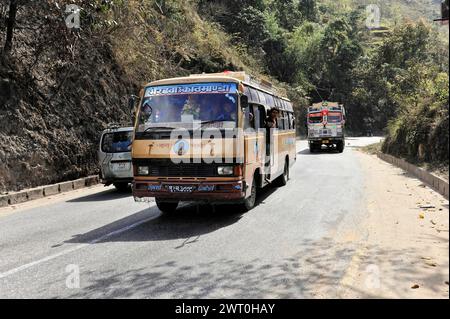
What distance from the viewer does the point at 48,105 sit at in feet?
49.0

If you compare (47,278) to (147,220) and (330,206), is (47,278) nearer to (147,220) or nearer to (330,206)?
(147,220)

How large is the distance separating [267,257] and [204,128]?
9.95 feet

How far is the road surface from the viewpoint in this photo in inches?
189

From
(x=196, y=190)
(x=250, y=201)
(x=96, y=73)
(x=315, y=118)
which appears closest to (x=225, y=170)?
Answer: (x=196, y=190)

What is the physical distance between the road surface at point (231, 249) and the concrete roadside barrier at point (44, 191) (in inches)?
36.5

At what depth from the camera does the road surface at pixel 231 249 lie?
4.80 meters

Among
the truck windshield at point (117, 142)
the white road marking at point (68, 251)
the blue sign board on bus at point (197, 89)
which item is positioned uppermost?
the blue sign board on bus at point (197, 89)

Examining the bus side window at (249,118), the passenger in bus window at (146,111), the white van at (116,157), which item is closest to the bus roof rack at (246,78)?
the bus side window at (249,118)

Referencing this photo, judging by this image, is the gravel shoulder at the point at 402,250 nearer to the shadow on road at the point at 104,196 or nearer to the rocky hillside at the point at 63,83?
the shadow on road at the point at 104,196

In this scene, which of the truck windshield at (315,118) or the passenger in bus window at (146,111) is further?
the truck windshield at (315,118)

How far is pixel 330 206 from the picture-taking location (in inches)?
375

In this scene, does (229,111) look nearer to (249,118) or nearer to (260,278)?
(249,118)
